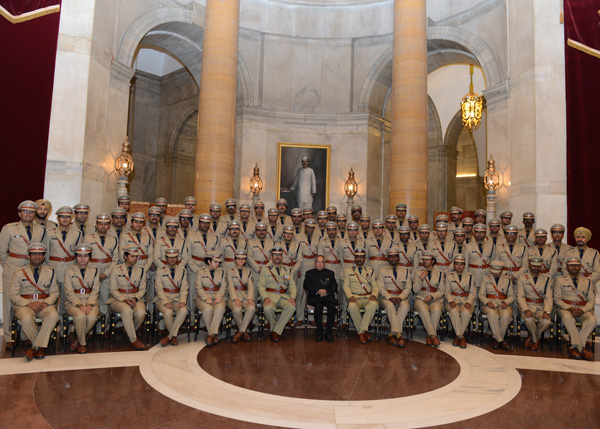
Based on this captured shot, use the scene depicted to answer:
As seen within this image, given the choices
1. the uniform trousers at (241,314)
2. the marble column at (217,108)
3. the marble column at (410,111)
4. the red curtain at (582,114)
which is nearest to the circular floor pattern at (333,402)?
the uniform trousers at (241,314)

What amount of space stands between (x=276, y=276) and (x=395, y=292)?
205 cm

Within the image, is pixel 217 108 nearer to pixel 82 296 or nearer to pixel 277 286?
pixel 277 286

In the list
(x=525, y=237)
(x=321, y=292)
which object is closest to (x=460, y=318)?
(x=321, y=292)

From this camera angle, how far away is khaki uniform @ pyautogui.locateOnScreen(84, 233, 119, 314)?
25.3 feet

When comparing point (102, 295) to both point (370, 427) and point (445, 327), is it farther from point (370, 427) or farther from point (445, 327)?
point (445, 327)

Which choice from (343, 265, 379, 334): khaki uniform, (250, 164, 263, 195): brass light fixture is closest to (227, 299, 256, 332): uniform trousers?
(343, 265, 379, 334): khaki uniform

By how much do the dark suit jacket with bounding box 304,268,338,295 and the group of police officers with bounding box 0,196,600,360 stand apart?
0.06 feet

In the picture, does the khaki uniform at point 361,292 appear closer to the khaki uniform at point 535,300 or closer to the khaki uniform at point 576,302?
the khaki uniform at point 535,300

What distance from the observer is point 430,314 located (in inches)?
310

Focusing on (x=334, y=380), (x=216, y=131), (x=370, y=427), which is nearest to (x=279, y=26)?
(x=216, y=131)

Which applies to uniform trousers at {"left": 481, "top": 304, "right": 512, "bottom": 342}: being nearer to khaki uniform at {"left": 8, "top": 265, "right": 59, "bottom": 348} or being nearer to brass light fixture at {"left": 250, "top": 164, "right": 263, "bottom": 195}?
khaki uniform at {"left": 8, "top": 265, "right": 59, "bottom": 348}

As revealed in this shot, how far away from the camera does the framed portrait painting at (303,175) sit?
16484mm

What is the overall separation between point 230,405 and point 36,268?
12.3 feet

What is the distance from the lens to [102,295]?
305 inches
